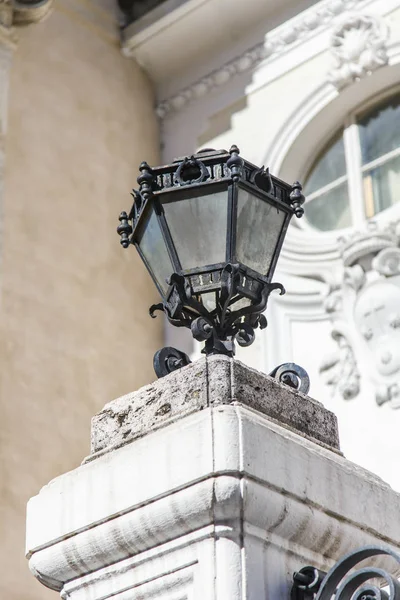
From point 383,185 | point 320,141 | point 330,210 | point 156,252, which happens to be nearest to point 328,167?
point 320,141

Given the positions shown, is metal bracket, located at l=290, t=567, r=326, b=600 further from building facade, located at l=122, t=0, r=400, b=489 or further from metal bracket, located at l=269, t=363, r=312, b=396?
building facade, located at l=122, t=0, r=400, b=489

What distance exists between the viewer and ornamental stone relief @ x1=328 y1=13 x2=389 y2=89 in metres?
6.83

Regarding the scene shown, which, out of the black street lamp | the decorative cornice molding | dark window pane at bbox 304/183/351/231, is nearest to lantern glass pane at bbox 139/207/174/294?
the black street lamp

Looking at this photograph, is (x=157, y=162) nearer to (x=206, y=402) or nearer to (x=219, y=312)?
(x=219, y=312)

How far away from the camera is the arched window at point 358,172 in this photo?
22.2 feet

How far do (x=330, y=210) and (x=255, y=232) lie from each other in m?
4.30

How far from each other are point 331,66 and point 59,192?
160 centimetres

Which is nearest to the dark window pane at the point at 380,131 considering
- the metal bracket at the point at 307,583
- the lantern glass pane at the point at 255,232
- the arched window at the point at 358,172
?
the arched window at the point at 358,172

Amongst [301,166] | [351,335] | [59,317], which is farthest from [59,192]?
[351,335]

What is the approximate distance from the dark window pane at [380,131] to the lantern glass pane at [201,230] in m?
4.25

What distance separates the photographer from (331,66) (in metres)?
7.02

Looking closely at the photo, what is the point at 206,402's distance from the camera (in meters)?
2.48

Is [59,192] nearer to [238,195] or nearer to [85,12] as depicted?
[85,12]

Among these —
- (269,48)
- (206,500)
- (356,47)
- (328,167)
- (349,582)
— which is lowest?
(349,582)
